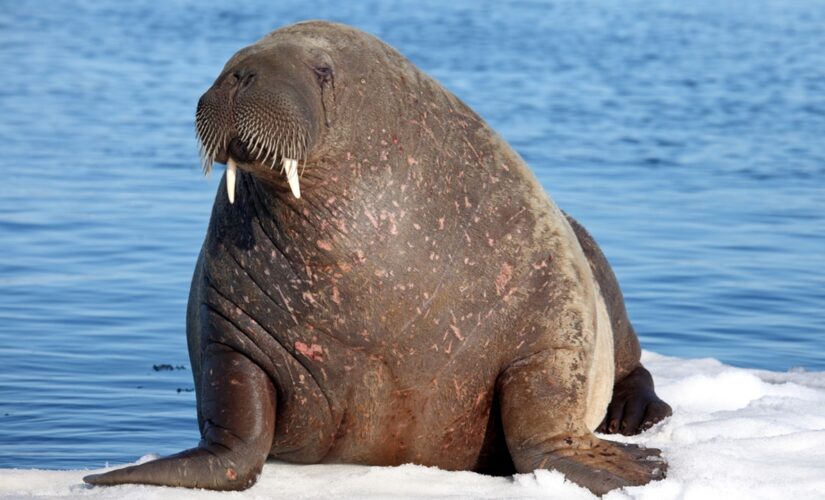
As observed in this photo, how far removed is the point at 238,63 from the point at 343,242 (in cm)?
77

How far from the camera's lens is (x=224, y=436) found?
247 inches

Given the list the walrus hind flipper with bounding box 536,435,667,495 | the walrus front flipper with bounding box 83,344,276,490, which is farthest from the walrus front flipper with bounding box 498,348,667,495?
the walrus front flipper with bounding box 83,344,276,490

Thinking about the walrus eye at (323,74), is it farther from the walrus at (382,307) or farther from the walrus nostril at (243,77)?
the walrus nostril at (243,77)

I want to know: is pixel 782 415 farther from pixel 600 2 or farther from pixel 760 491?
pixel 600 2

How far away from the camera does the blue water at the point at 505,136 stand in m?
9.77

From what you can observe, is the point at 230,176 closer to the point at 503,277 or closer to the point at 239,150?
the point at 239,150

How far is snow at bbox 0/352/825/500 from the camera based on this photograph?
6.03 metres

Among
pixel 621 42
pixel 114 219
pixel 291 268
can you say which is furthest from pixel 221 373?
pixel 621 42

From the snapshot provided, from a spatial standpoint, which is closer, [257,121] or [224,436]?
[257,121]

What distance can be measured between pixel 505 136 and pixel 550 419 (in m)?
13.4

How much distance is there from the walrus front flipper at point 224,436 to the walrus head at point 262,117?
783 millimetres

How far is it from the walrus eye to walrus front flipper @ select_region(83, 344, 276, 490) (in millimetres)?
1097

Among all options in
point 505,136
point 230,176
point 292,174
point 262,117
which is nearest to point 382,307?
point 292,174

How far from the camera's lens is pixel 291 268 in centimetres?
632
